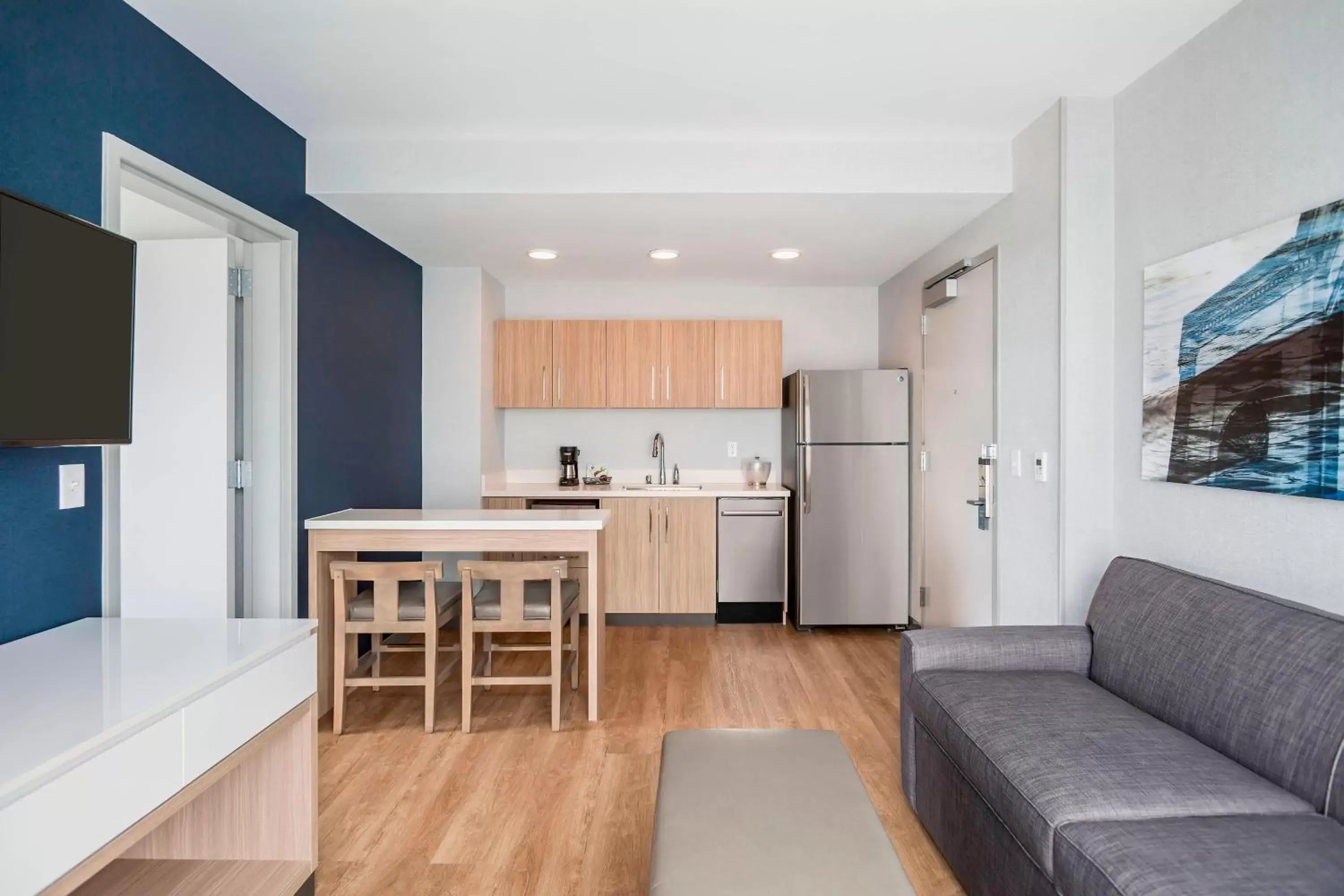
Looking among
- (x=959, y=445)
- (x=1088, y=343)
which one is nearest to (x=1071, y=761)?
(x=1088, y=343)

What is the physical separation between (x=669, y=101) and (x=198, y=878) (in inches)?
113

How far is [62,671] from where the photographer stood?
1.57 m

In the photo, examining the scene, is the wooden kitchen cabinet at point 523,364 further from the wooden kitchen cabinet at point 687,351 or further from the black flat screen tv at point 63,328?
the black flat screen tv at point 63,328

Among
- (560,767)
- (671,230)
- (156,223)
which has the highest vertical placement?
(671,230)

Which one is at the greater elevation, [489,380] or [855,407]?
[489,380]

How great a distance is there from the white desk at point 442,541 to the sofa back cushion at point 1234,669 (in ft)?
6.41

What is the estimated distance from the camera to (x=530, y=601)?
3221mm

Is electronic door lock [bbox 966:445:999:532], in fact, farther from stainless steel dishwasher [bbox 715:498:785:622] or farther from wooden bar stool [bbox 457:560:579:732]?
wooden bar stool [bbox 457:560:579:732]

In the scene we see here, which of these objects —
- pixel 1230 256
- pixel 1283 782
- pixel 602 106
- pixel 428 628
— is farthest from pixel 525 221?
pixel 1283 782

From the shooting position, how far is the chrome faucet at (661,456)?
17.6ft

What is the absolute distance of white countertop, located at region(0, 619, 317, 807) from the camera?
3.93ft

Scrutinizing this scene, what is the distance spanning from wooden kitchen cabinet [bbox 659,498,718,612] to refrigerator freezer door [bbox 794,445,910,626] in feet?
1.93

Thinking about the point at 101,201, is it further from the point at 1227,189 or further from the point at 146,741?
the point at 1227,189

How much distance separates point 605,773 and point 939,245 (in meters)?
3.17
